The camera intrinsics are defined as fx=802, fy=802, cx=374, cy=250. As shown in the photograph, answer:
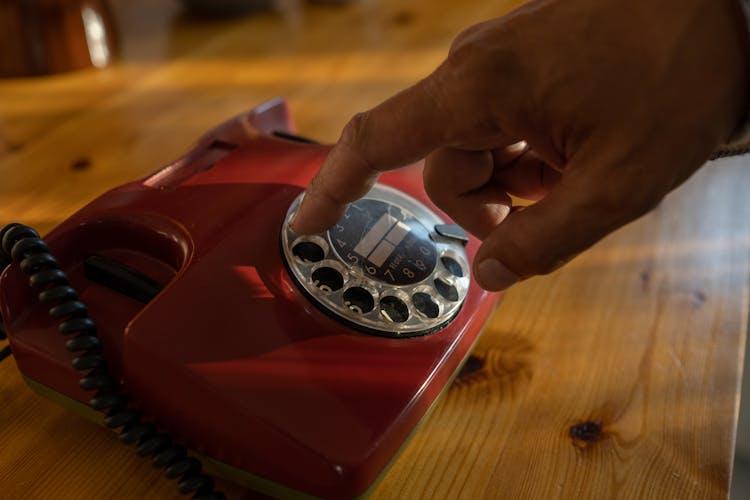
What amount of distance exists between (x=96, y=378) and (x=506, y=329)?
0.33m

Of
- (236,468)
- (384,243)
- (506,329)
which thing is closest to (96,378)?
(236,468)

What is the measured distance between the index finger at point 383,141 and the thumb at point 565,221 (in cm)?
7

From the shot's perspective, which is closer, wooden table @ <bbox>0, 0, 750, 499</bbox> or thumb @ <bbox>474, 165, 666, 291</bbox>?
thumb @ <bbox>474, 165, 666, 291</bbox>

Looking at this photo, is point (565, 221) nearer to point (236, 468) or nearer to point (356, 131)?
point (356, 131)

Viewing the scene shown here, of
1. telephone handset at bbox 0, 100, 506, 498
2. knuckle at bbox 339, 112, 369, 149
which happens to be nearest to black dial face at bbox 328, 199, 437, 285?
telephone handset at bbox 0, 100, 506, 498

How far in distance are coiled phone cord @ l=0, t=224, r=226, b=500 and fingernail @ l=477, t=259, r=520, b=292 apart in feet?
0.70

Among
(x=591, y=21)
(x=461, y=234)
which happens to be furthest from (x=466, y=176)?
(x=591, y=21)

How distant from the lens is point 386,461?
0.49 m

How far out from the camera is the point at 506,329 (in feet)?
2.21

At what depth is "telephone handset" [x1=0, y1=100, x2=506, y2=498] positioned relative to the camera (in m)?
0.48

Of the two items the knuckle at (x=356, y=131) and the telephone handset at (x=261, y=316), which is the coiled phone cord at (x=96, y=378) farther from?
the knuckle at (x=356, y=131)

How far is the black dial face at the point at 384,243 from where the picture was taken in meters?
0.59

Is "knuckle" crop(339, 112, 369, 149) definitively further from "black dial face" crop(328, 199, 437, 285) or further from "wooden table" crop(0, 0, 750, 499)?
"wooden table" crop(0, 0, 750, 499)

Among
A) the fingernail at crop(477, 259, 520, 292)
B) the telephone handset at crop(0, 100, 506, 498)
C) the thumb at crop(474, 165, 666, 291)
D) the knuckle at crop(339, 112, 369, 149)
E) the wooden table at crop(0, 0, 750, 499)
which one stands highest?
the knuckle at crop(339, 112, 369, 149)
